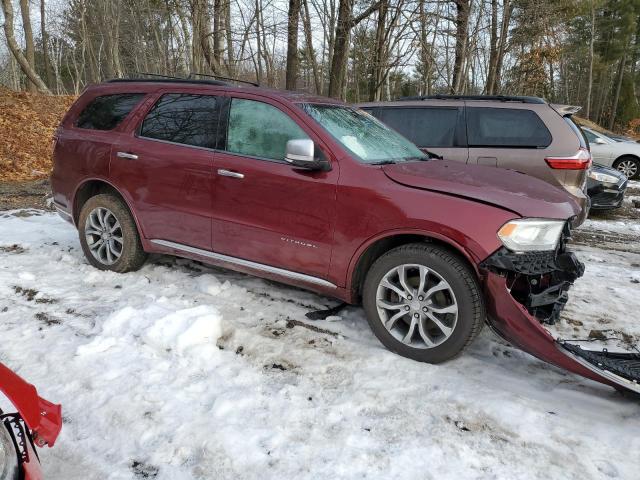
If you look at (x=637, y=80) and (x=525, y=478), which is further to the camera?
(x=637, y=80)

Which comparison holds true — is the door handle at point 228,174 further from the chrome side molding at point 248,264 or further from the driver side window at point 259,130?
the chrome side molding at point 248,264

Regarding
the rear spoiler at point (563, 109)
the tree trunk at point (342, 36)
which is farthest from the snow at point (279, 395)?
the tree trunk at point (342, 36)

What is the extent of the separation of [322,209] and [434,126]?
3784 millimetres

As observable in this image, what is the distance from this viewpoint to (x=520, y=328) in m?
2.94

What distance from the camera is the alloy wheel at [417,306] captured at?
3.16 m

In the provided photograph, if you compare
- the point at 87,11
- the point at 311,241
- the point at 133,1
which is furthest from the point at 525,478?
the point at 87,11

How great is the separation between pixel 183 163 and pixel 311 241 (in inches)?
54.7

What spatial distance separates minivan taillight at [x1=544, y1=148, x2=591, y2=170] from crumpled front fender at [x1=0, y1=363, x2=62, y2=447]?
A: 5.89 m

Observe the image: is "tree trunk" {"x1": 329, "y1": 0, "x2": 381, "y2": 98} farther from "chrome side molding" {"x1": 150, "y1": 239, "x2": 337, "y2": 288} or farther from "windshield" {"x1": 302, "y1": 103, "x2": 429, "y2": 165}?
"chrome side molding" {"x1": 150, "y1": 239, "x2": 337, "y2": 288}

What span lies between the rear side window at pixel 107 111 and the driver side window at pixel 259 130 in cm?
120

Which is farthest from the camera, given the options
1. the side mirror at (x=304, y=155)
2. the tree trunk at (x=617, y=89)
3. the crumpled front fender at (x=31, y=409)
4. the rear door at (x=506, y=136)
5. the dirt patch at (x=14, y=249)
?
the tree trunk at (x=617, y=89)

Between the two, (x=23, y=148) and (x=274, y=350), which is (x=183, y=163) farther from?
(x=23, y=148)

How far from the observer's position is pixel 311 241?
3.60 meters

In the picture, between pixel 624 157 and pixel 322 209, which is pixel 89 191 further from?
pixel 624 157
